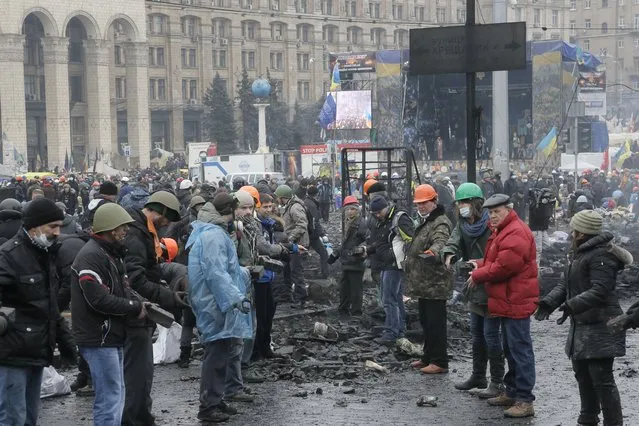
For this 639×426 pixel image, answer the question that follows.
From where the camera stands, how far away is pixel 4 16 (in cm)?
6912

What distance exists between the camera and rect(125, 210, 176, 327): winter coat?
8375mm

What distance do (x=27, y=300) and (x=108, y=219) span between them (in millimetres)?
802

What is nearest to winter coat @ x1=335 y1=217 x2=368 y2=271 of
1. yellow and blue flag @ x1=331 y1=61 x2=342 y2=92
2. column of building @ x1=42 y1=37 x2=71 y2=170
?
yellow and blue flag @ x1=331 y1=61 x2=342 y2=92

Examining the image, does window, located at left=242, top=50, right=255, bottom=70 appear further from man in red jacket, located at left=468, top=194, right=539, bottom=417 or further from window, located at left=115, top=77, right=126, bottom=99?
man in red jacket, located at left=468, top=194, right=539, bottom=417

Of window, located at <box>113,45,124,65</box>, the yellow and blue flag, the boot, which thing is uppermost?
window, located at <box>113,45,124,65</box>

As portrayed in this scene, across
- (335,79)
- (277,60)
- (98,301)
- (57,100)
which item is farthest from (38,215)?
(277,60)

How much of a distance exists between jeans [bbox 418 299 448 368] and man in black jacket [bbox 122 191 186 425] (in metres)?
3.19

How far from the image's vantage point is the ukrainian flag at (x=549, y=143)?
4712 cm

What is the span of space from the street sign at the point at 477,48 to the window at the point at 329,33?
3466 inches

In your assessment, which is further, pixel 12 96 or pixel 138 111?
pixel 138 111

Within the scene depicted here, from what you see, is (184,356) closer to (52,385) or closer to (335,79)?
(52,385)

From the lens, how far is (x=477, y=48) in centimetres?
1318

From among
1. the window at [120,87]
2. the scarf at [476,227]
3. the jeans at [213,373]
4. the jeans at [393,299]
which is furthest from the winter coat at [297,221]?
the window at [120,87]

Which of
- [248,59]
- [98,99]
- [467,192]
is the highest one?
[248,59]
